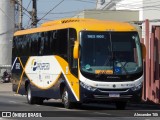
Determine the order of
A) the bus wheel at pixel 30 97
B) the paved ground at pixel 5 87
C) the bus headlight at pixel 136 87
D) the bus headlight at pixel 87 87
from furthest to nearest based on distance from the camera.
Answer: the paved ground at pixel 5 87 → the bus wheel at pixel 30 97 → the bus headlight at pixel 136 87 → the bus headlight at pixel 87 87

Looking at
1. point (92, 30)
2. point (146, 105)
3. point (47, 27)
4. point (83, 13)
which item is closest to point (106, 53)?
point (92, 30)

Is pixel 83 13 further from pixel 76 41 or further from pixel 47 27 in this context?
pixel 76 41

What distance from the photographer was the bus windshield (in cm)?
2231

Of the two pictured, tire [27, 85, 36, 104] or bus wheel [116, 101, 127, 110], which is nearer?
bus wheel [116, 101, 127, 110]

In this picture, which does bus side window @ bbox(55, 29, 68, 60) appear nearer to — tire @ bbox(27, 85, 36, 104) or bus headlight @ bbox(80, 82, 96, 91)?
bus headlight @ bbox(80, 82, 96, 91)

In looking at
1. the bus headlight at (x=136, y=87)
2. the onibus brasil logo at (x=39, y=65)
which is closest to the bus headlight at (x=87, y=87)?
the bus headlight at (x=136, y=87)

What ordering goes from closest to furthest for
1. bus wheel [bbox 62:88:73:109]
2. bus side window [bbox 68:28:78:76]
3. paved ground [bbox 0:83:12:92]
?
bus side window [bbox 68:28:78:76], bus wheel [bbox 62:88:73:109], paved ground [bbox 0:83:12:92]

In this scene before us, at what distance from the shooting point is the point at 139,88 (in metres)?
22.8

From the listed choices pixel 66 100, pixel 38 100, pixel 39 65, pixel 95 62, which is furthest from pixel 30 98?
pixel 95 62

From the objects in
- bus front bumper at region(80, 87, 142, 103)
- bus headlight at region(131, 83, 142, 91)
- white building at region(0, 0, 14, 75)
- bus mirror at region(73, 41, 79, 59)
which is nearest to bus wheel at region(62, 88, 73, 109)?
bus front bumper at region(80, 87, 142, 103)

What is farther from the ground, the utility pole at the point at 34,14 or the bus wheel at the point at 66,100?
the utility pole at the point at 34,14

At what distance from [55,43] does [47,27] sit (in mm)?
1789

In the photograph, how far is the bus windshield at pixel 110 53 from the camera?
22.3 m

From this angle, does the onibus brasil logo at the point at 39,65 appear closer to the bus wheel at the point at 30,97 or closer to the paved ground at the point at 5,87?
the bus wheel at the point at 30,97
